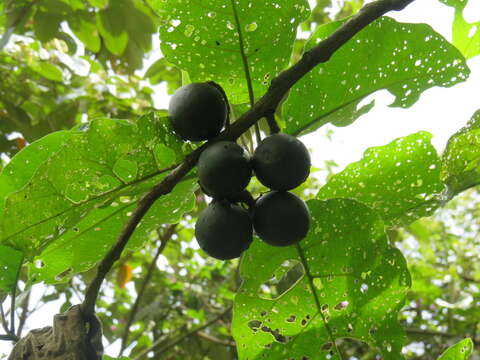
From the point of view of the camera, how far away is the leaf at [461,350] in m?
1.11

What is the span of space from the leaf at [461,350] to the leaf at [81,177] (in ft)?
2.65

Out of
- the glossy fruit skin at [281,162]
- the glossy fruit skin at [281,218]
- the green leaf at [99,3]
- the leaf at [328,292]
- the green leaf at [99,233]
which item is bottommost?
the leaf at [328,292]

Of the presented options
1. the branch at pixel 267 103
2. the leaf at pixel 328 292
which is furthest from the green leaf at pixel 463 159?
the branch at pixel 267 103

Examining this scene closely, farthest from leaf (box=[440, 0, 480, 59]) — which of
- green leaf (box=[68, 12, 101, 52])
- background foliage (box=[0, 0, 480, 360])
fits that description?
green leaf (box=[68, 12, 101, 52])

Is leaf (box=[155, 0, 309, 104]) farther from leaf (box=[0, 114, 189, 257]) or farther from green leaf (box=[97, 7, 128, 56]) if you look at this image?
green leaf (box=[97, 7, 128, 56])

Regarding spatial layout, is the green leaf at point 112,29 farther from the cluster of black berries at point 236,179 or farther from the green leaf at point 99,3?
the cluster of black berries at point 236,179

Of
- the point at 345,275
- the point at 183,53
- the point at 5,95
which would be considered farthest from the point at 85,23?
the point at 345,275

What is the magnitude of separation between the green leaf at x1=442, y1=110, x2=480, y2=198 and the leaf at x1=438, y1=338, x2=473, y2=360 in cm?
40

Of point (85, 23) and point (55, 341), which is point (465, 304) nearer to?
point (55, 341)

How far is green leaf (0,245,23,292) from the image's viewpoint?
1.25 m

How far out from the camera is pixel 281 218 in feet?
3.11

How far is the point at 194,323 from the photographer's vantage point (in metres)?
3.58

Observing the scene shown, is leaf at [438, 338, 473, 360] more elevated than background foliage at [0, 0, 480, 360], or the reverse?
background foliage at [0, 0, 480, 360]

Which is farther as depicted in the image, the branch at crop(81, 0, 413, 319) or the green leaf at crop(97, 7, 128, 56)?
the green leaf at crop(97, 7, 128, 56)
